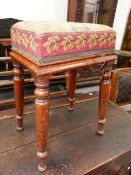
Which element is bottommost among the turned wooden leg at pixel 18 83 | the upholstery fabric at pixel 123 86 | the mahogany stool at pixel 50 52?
the upholstery fabric at pixel 123 86

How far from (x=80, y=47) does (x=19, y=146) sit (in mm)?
498

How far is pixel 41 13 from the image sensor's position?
4.84ft

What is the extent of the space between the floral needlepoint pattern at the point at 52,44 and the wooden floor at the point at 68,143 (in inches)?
17.8

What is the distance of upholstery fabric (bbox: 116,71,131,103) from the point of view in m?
1.18

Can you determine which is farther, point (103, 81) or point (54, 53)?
point (103, 81)

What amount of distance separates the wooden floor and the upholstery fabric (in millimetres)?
160

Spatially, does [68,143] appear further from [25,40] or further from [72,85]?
[25,40]

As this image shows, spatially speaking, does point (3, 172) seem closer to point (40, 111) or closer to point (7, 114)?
point (40, 111)

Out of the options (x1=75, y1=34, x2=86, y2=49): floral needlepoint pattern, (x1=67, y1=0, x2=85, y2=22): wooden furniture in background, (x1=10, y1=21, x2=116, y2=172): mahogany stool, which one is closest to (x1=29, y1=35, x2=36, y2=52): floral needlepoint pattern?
(x1=10, y1=21, x2=116, y2=172): mahogany stool

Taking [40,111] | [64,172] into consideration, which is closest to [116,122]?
[64,172]

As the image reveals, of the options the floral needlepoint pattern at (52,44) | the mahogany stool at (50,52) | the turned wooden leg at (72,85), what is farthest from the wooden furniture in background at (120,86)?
the floral needlepoint pattern at (52,44)

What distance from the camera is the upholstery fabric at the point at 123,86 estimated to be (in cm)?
118

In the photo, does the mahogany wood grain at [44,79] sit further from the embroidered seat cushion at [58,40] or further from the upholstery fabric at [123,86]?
the upholstery fabric at [123,86]

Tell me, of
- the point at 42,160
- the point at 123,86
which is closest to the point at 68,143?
the point at 42,160
